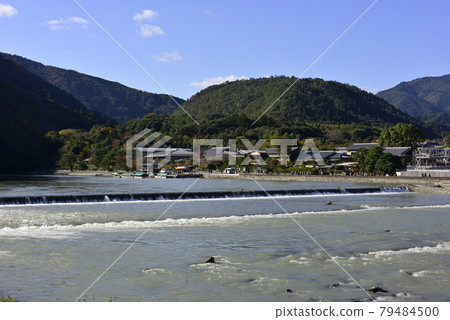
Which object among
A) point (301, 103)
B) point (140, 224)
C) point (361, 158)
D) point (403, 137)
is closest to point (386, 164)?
point (361, 158)

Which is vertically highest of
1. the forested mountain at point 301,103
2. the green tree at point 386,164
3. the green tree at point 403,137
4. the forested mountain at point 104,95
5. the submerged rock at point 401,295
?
the forested mountain at point 104,95

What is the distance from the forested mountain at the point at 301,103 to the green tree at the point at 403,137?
128 ft

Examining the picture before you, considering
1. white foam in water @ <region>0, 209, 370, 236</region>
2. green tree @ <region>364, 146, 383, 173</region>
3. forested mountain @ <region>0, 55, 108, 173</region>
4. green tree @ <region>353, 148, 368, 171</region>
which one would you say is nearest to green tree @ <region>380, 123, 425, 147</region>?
green tree @ <region>353, 148, 368, 171</region>

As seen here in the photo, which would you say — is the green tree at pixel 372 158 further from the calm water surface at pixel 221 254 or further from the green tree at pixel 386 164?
the calm water surface at pixel 221 254

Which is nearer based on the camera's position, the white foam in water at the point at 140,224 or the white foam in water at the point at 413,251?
the white foam in water at the point at 413,251

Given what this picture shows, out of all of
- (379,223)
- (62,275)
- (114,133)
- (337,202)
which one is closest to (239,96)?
(114,133)

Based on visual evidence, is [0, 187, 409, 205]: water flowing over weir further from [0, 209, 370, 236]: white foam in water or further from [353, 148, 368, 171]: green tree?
[353, 148, 368, 171]: green tree

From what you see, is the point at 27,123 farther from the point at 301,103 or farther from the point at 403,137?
the point at 301,103

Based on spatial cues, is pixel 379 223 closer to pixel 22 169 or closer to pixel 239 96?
pixel 22 169

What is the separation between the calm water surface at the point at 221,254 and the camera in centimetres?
686

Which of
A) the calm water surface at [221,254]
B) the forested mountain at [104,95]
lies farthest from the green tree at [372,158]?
the forested mountain at [104,95]

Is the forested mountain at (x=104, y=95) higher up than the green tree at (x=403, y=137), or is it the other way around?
the forested mountain at (x=104, y=95)

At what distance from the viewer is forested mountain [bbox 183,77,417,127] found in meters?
93.0

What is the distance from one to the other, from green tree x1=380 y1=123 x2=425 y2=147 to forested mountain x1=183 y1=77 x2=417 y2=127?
128 feet
